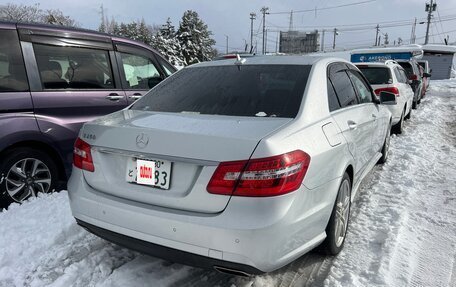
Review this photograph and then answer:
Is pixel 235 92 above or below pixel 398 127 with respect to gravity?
above

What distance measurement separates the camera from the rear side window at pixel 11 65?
388 centimetres

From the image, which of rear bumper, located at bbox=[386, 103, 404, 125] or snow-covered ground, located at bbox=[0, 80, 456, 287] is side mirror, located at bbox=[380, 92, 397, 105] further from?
rear bumper, located at bbox=[386, 103, 404, 125]

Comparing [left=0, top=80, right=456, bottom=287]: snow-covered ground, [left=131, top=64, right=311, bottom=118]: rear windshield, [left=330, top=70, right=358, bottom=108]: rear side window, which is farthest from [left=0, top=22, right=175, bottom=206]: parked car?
[left=330, top=70, right=358, bottom=108]: rear side window

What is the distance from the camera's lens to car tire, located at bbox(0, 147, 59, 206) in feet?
12.6

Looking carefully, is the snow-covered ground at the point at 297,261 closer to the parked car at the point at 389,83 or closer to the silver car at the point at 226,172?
the silver car at the point at 226,172

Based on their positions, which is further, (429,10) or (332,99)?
(429,10)

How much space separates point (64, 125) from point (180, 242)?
270 centimetres

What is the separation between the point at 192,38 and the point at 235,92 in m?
47.4

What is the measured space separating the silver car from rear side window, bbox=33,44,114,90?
1643mm

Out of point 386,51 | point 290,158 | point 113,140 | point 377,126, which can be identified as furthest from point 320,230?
point 386,51

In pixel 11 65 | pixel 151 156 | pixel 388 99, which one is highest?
pixel 11 65

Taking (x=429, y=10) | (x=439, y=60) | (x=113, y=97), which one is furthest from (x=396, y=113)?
(x=429, y=10)

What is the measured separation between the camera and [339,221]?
3.13m

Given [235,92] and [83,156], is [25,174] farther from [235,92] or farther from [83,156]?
[235,92]
